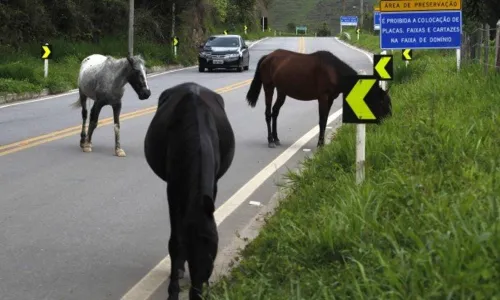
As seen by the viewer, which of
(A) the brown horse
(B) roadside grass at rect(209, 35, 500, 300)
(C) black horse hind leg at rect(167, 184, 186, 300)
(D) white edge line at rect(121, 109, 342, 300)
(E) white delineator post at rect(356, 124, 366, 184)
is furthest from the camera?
(A) the brown horse

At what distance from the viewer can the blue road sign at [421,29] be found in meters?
15.0

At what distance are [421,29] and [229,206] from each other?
7724mm

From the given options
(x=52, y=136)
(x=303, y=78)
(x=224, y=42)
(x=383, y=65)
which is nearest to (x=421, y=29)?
(x=383, y=65)

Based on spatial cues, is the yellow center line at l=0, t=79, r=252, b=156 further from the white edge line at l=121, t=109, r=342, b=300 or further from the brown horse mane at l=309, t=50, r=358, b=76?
the brown horse mane at l=309, t=50, r=358, b=76

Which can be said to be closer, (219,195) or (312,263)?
(312,263)

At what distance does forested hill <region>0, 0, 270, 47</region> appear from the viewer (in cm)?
2886

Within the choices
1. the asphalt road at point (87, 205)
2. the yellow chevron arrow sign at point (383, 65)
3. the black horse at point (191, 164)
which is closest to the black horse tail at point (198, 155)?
the black horse at point (191, 164)

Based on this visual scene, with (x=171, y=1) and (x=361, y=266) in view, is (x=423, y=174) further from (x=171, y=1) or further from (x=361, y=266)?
(x=171, y=1)

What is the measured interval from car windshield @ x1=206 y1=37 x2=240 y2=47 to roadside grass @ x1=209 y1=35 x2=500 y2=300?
88.2 feet

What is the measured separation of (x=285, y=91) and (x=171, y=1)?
28.6 m

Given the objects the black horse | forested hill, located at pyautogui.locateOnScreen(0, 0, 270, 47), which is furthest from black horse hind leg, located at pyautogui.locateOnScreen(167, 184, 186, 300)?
forested hill, located at pyautogui.locateOnScreen(0, 0, 270, 47)

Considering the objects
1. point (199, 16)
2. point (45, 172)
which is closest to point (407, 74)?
point (45, 172)

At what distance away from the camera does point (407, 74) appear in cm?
2117

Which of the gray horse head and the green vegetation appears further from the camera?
the green vegetation
